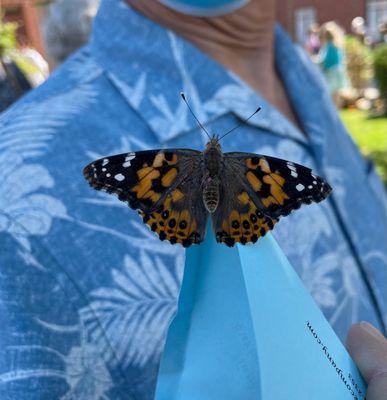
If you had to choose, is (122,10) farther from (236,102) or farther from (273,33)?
(273,33)

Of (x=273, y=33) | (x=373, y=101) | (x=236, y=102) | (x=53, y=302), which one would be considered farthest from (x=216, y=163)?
(x=373, y=101)

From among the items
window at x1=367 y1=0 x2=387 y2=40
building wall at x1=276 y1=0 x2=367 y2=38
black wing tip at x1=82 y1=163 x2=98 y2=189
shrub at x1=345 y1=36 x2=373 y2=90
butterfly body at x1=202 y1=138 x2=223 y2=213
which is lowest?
window at x1=367 y1=0 x2=387 y2=40

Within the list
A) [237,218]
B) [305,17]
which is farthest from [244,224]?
[305,17]

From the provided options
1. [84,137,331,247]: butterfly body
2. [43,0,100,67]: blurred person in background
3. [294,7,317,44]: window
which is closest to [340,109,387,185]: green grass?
[43,0,100,67]: blurred person in background

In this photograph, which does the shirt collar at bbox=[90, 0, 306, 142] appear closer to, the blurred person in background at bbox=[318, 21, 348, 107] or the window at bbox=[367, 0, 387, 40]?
the blurred person in background at bbox=[318, 21, 348, 107]

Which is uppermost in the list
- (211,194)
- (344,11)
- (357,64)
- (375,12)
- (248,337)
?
(211,194)

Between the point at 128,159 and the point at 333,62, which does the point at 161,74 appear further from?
the point at 333,62

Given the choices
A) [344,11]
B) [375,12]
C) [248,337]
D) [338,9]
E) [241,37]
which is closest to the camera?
[248,337]
